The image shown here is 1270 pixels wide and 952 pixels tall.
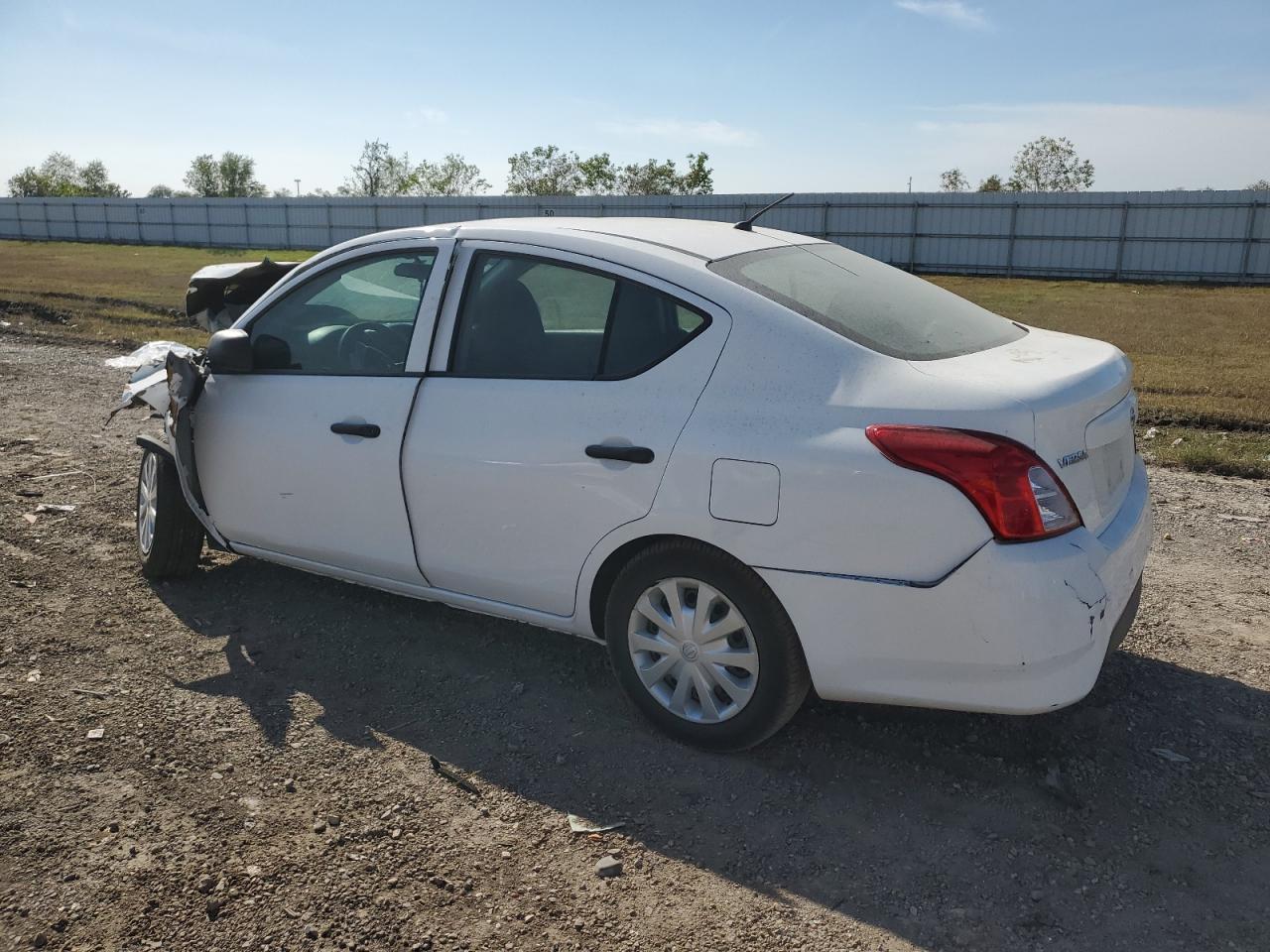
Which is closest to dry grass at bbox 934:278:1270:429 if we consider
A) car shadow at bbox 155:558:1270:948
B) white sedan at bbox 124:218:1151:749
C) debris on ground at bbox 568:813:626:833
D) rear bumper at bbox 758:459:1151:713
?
car shadow at bbox 155:558:1270:948

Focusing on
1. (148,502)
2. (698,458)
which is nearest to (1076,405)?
(698,458)

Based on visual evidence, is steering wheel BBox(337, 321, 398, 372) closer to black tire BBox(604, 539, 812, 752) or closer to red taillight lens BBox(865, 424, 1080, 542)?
black tire BBox(604, 539, 812, 752)

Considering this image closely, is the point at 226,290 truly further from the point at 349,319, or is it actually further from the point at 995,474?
the point at 995,474

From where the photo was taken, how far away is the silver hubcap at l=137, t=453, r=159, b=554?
16.0 feet

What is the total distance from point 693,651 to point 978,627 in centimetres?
91

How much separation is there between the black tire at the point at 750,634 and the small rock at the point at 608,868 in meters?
0.60

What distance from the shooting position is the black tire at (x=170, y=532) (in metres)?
4.80

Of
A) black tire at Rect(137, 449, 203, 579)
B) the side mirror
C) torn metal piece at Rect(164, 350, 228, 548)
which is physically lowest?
black tire at Rect(137, 449, 203, 579)

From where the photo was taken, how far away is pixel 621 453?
332 cm

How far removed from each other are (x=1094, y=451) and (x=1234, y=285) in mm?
29618

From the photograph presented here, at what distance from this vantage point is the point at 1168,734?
355 centimetres

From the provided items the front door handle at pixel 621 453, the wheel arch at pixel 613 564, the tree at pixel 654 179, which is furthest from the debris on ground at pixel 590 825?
the tree at pixel 654 179

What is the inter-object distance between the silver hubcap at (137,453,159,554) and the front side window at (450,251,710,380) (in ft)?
6.32

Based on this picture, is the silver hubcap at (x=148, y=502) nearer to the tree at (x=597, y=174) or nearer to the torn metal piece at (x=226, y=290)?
the torn metal piece at (x=226, y=290)
